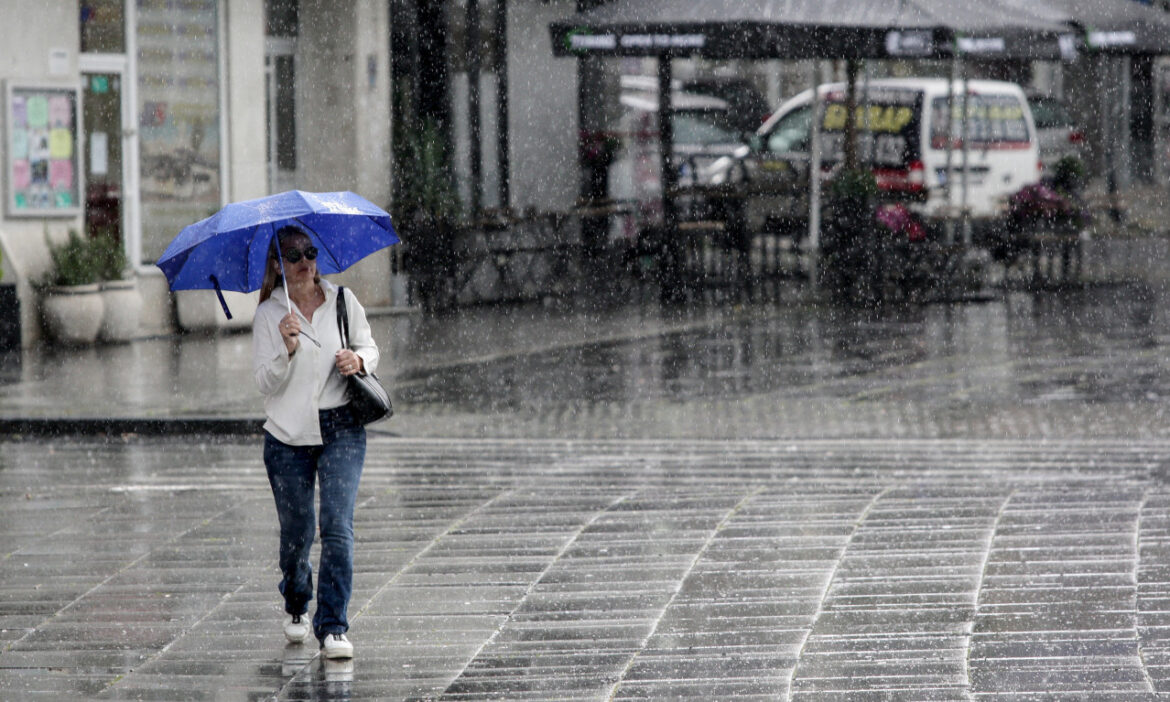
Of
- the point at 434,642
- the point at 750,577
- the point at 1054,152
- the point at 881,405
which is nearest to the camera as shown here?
the point at 434,642

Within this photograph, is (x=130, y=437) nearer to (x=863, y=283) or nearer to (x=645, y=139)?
(x=863, y=283)

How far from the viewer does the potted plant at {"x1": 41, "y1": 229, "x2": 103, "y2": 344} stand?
595 inches

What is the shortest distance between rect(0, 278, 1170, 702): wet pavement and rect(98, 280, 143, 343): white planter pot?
50cm

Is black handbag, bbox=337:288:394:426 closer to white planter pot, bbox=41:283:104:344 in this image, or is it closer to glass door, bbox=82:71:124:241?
white planter pot, bbox=41:283:104:344

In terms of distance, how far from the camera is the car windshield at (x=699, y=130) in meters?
24.1

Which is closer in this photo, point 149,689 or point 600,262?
point 149,689

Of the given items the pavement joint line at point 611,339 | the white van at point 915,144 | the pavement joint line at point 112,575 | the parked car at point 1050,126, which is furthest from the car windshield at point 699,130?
the pavement joint line at point 112,575

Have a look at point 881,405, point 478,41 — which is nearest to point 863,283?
point 478,41

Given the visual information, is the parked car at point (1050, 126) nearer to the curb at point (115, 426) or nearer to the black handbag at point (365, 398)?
the curb at point (115, 426)

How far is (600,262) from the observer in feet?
65.9

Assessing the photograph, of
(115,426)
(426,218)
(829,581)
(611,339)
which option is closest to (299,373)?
(829,581)

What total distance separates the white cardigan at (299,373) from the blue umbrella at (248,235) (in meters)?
0.16

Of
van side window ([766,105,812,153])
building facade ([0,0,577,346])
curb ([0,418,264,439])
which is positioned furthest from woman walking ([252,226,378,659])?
van side window ([766,105,812,153])

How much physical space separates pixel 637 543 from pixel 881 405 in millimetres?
4780
